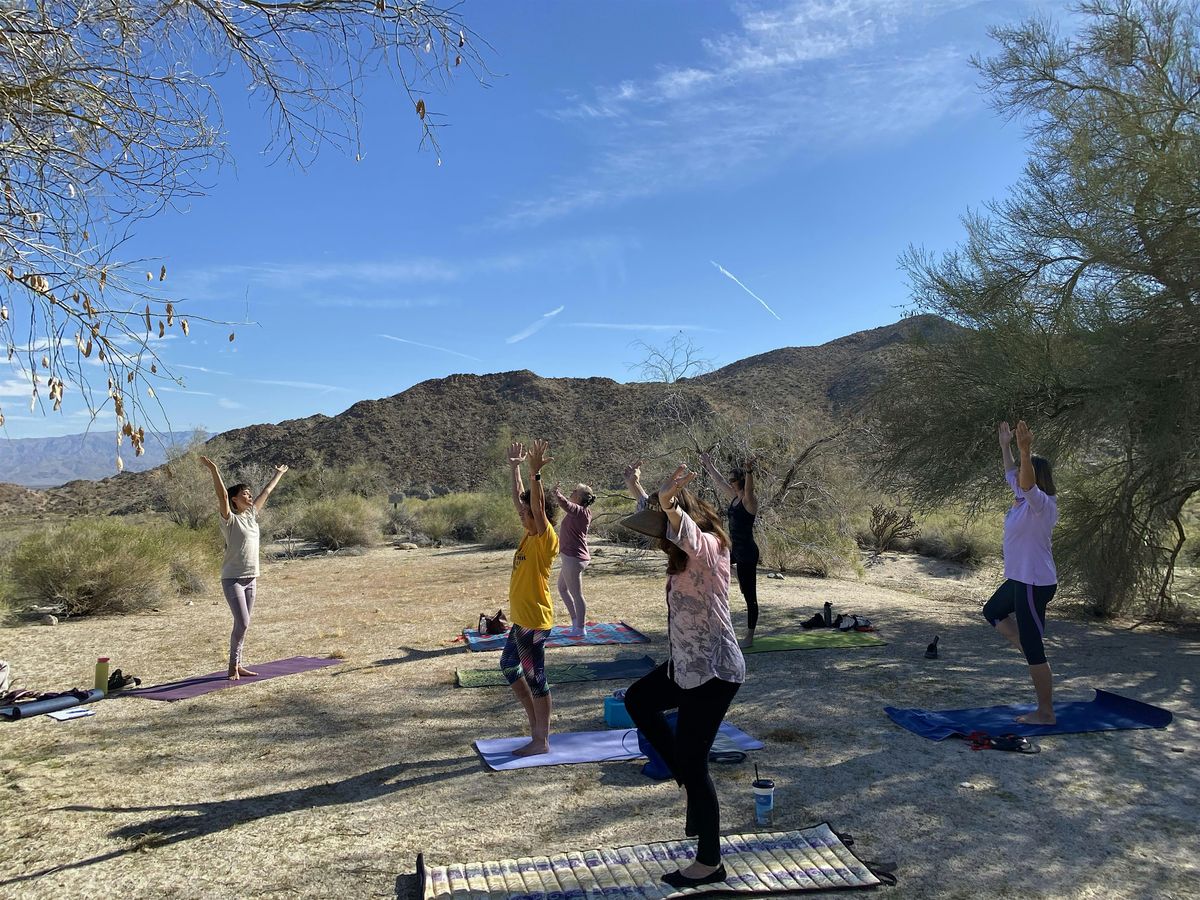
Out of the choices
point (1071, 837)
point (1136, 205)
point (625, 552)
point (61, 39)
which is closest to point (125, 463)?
point (61, 39)

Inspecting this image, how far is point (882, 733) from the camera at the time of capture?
573 centimetres

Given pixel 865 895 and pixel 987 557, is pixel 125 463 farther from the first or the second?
pixel 987 557

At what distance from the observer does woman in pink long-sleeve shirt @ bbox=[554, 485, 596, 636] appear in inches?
351

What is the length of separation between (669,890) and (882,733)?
2822mm

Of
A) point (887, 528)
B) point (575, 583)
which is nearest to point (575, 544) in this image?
point (575, 583)

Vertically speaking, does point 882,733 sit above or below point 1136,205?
below

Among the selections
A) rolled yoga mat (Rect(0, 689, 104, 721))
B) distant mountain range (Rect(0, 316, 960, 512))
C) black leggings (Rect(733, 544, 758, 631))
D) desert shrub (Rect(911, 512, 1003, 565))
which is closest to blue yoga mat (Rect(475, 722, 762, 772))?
black leggings (Rect(733, 544, 758, 631))

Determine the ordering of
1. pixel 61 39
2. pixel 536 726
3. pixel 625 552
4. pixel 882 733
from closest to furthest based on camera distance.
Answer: pixel 61 39 < pixel 536 726 < pixel 882 733 < pixel 625 552

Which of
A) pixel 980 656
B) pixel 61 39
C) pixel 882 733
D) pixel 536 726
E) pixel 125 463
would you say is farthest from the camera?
pixel 980 656

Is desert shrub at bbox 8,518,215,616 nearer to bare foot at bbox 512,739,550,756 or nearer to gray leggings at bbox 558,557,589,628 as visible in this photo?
gray leggings at bbox 558,557,589,628

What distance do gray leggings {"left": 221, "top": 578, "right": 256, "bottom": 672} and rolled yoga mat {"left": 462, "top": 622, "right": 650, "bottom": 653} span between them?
7.78 feet

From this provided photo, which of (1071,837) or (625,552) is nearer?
(1071,837)

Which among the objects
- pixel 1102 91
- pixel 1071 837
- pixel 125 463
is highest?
pixel 1102 91

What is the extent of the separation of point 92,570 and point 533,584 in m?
9.31
